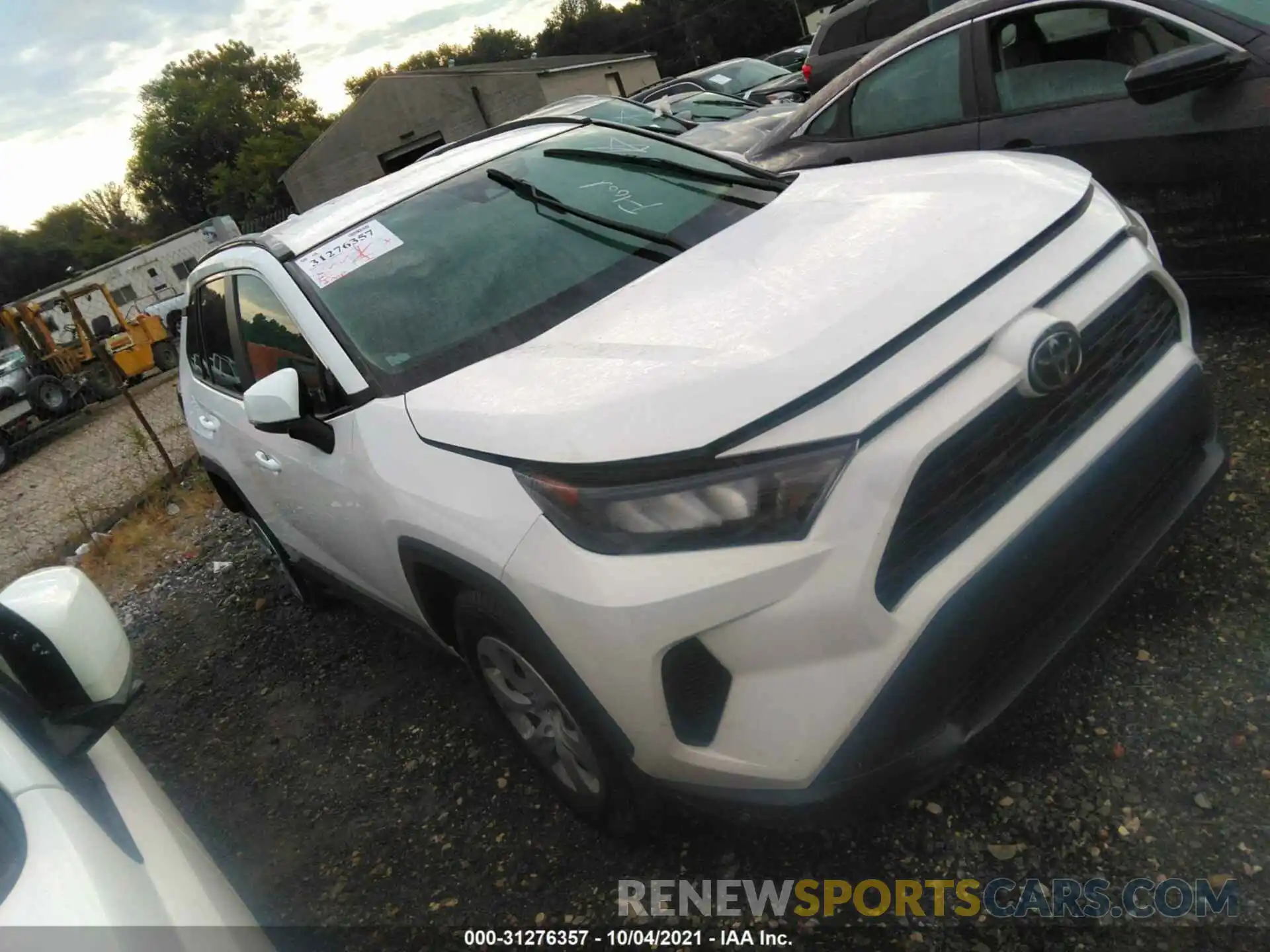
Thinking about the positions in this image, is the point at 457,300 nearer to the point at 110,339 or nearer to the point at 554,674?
the point at 554,674

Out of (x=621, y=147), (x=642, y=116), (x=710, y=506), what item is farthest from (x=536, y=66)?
(x=710, y=506)

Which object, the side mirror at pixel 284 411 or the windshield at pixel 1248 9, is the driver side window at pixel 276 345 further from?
the windshield at pixel 1248 9

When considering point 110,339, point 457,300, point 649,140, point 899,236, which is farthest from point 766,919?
point 110,339

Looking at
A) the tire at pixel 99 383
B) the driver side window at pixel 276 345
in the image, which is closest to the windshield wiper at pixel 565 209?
the driver side window at pixel 276 345

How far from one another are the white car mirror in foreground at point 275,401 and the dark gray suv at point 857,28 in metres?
7.56

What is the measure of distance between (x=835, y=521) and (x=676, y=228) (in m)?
1.44

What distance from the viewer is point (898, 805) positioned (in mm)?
2139

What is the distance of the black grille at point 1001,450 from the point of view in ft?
5.70

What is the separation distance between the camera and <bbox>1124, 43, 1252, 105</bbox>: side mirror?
310 centimetres

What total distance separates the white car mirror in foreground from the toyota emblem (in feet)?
6.18

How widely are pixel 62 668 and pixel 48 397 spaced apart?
59.1 ft

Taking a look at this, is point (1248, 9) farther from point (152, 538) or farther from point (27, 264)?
point (27, 264)

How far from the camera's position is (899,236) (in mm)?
2201

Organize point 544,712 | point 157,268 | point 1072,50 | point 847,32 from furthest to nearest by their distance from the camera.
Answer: point 157,268
point 847,32
point 1072,50
point 544,712
